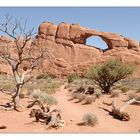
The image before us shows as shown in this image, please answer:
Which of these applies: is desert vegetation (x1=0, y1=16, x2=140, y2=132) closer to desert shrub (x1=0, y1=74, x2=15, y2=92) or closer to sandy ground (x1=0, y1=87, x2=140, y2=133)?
sandy ground (x1=0, y1=87, x2=140, y2=133)

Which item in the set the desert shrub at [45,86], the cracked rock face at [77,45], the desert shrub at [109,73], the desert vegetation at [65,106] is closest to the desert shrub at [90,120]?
the desert vegetation at [65,106]

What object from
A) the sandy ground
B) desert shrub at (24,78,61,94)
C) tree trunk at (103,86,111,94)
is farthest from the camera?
desert shrub at (24,78,61,94)

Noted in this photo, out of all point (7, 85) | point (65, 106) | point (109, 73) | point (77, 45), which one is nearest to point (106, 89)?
point (109, 73)

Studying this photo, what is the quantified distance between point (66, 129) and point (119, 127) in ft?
6.49

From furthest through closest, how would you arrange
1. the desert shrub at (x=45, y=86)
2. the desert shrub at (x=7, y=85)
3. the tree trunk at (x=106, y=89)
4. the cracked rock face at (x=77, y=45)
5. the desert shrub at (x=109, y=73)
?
the cracked rock face at (x=77, y=45), the desert shrub at (x=45, y=86), the desert shrub at (x=7, y=85), the desert shrub at (x=109, y=73), the tree trunk at (x=106, y=89)

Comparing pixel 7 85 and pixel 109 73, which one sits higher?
pixel 109 73

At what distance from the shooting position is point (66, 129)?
11.2 meters

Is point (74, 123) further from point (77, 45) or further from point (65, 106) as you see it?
point (77, 45)

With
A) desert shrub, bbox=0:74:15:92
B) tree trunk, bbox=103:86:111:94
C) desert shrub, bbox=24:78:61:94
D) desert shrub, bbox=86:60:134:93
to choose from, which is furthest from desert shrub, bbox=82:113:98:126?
desert shrub, bbox=24:78:61:94

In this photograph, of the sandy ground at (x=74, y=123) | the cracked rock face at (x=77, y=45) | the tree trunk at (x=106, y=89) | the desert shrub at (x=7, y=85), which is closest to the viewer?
the sandy ground at (x=74, y=123)

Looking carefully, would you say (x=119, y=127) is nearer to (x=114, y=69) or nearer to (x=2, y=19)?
(x=2, y=19)

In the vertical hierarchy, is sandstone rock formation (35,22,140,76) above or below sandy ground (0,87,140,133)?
above

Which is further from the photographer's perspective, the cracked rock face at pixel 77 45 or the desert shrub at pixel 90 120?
the cracked rock face at pixel 77 45

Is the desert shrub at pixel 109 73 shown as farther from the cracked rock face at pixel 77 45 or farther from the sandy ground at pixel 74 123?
the cracked rock face at pixel 77 45
